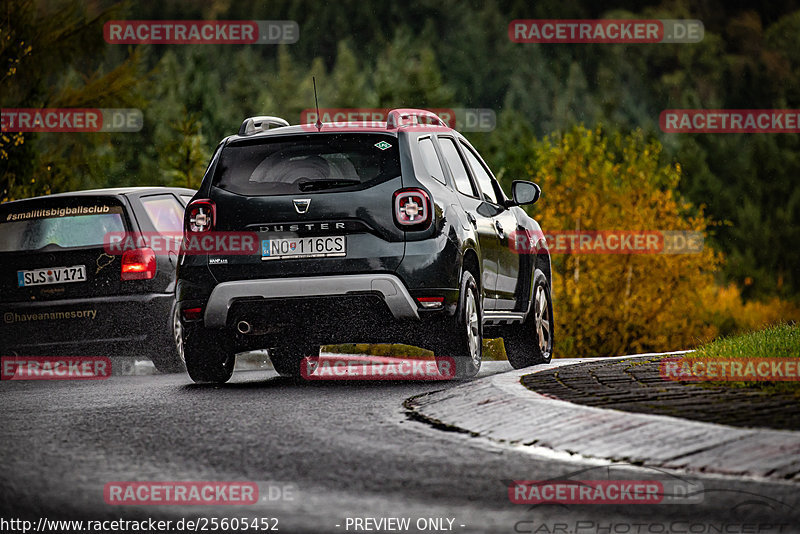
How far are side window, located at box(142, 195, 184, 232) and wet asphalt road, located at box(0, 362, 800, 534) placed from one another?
3728 mm

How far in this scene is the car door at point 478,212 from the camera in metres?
10.2

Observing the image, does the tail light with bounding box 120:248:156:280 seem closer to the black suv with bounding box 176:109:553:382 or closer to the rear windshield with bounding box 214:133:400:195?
the black suv with bounding box 176:109:553:382

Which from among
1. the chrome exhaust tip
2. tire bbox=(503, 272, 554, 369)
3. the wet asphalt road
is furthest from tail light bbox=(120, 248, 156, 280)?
tire bbox=(503, 272, 554, 369)

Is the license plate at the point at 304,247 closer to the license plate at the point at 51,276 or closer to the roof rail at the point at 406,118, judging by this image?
the roof rail at the point at 406,118

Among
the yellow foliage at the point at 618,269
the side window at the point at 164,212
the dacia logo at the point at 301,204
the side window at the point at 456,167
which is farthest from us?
the yellow foliage at the point at 618,269

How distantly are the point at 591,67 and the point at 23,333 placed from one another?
390 feet

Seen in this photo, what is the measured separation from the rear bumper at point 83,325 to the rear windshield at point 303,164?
2624mm

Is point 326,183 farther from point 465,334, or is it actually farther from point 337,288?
point 465,334

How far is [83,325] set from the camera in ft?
38.8

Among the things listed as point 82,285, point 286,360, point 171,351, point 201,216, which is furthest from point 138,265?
point 201,216

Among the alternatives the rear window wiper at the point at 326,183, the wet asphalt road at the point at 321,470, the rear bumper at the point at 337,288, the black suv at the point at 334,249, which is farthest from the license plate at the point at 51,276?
the rear window wiper at the point at 326,183

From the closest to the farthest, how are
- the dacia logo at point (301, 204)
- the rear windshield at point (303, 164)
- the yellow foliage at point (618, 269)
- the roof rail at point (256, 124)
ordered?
the dacia logo at point (301, 204), the rear windshield at point (303, 164), the roof rail at point (256, 124), the yellow foliage at point (618, 269)

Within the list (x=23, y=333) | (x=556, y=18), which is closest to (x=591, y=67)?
(x=556, y=18)

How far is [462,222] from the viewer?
9695 mm
